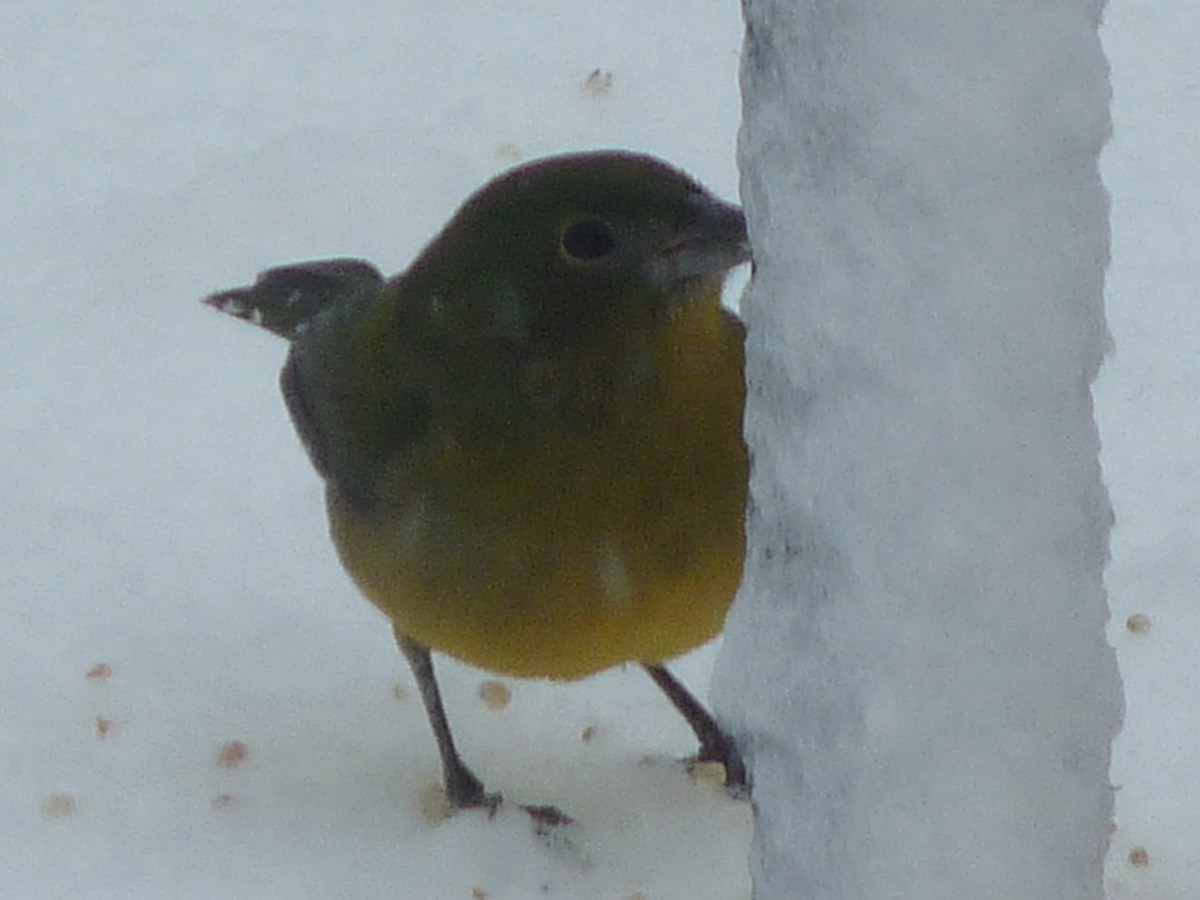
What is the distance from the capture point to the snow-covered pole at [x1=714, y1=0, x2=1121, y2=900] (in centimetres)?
136

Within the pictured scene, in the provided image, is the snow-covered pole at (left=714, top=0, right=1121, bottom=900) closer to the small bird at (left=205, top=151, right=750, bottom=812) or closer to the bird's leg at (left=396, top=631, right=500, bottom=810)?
the small bird at (left=205, top=151, right=750, bottom=812)

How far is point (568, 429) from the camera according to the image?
2.10m

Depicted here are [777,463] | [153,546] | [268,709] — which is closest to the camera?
[777,463]

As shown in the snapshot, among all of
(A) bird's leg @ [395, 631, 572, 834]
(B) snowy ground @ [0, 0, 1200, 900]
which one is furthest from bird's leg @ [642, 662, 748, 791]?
(A) bird's leg @ [395, 631, 572, 834]

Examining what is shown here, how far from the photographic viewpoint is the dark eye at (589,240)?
2.05 meters

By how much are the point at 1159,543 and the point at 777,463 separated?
1414mm

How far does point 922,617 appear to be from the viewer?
56.4 inches

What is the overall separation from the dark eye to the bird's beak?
0.16 ft

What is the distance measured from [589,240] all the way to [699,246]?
11 centimetres

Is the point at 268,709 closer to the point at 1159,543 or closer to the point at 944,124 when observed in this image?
the point at 1159,543

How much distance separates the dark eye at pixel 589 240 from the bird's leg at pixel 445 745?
0.57 m

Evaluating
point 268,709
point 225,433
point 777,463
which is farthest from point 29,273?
point 777,463

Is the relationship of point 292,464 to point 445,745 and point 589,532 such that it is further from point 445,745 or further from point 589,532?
point 589,532

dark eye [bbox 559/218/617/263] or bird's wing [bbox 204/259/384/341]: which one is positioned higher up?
dark eye [bbox 559/218/617/263]
